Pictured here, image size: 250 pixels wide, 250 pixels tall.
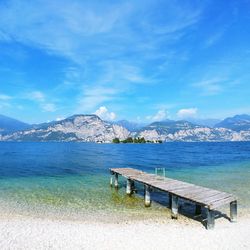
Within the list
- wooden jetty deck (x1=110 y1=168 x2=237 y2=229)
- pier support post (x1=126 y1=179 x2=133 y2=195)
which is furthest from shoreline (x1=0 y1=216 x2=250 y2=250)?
pier support post (x1=126 y1=179 x2=133 y2=195)

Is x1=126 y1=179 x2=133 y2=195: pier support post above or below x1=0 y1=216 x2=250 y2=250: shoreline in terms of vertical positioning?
above

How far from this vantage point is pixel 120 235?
53.5ft

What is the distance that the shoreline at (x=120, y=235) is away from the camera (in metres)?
14.7

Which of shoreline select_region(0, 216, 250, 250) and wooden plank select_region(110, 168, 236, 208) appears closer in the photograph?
shoreline select_region(0, 216, 250, 250)

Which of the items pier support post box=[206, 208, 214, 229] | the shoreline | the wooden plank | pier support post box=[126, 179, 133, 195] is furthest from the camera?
pier support post box=[126, 179, 133, 195]

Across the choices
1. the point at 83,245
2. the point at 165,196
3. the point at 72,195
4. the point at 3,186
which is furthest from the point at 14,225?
the point at 3,186

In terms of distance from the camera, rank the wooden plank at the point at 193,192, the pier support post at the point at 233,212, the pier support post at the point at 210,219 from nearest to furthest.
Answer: the pier support post at the point at 210,219
the wooden plank at the point at 193,192
the pier support post at the point at 233,212

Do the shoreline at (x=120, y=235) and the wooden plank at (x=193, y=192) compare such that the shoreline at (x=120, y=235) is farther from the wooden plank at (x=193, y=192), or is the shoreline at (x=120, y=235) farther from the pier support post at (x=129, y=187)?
the pier support post at (x=129, y=187)

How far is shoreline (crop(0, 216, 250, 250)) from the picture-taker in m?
14.7

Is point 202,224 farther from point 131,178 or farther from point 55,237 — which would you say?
point 131,178

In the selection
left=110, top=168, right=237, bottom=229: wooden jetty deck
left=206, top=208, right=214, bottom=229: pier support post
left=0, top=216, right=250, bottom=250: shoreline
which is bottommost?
left=0, top=216, right=250, bottom=250: shoreline

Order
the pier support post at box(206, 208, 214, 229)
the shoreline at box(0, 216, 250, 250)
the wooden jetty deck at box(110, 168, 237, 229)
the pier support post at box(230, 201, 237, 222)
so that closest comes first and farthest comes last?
the shoreline at box(0, 216, 250, 250) → the pier support post at box(206, 208, 214, 229) → the wooden jetty deck at box(110, 168, 237, 229) → the pier support post at box(230, 201, 237, 222)

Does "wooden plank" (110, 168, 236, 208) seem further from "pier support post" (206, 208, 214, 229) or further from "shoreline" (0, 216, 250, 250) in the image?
"shoreline" (0, 216, 250, 250)

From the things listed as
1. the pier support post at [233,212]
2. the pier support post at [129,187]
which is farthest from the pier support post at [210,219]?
the pier support post at [129,187]
